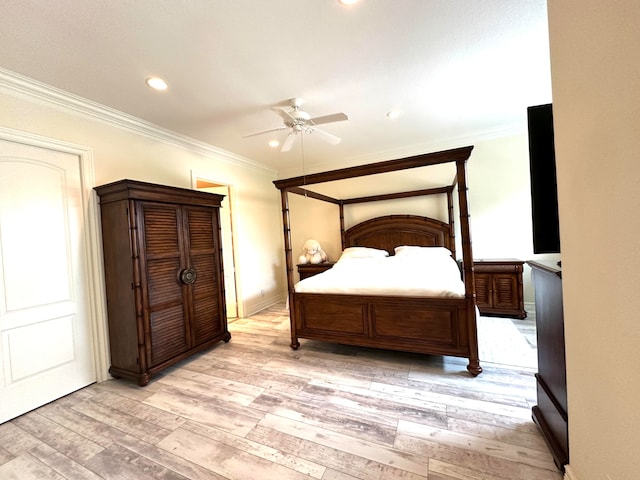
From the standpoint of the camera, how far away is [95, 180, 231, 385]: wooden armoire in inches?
87.0

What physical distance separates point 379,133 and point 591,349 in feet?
10.6

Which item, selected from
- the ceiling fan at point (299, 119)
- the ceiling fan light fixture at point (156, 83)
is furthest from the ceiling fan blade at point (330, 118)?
the ceiling fan light fixture at point (156, 83)

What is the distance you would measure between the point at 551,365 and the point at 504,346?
1.42 meters

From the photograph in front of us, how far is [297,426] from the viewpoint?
164 centimetres

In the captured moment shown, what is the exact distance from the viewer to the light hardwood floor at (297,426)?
1.34 m

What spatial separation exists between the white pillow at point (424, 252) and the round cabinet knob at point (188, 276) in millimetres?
2791

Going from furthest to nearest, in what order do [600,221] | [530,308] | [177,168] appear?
[530,308], [177,168], [600,221]

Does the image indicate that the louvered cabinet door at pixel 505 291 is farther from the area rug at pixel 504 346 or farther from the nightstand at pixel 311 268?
the nightstand at pixel 311 268

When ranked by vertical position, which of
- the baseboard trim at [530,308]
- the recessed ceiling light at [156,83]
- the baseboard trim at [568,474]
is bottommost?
the baseboard trim at [530,308]

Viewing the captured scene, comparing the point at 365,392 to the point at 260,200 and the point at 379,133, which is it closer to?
the point at 379,133

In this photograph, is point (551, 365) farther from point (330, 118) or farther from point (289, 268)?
point (330, 118)

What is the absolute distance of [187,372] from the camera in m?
2.44

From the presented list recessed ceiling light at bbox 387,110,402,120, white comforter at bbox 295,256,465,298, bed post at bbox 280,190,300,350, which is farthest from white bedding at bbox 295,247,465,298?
recessed ceiling light at bbox 387,110,402,120

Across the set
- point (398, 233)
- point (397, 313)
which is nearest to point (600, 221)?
point (397, 313)
